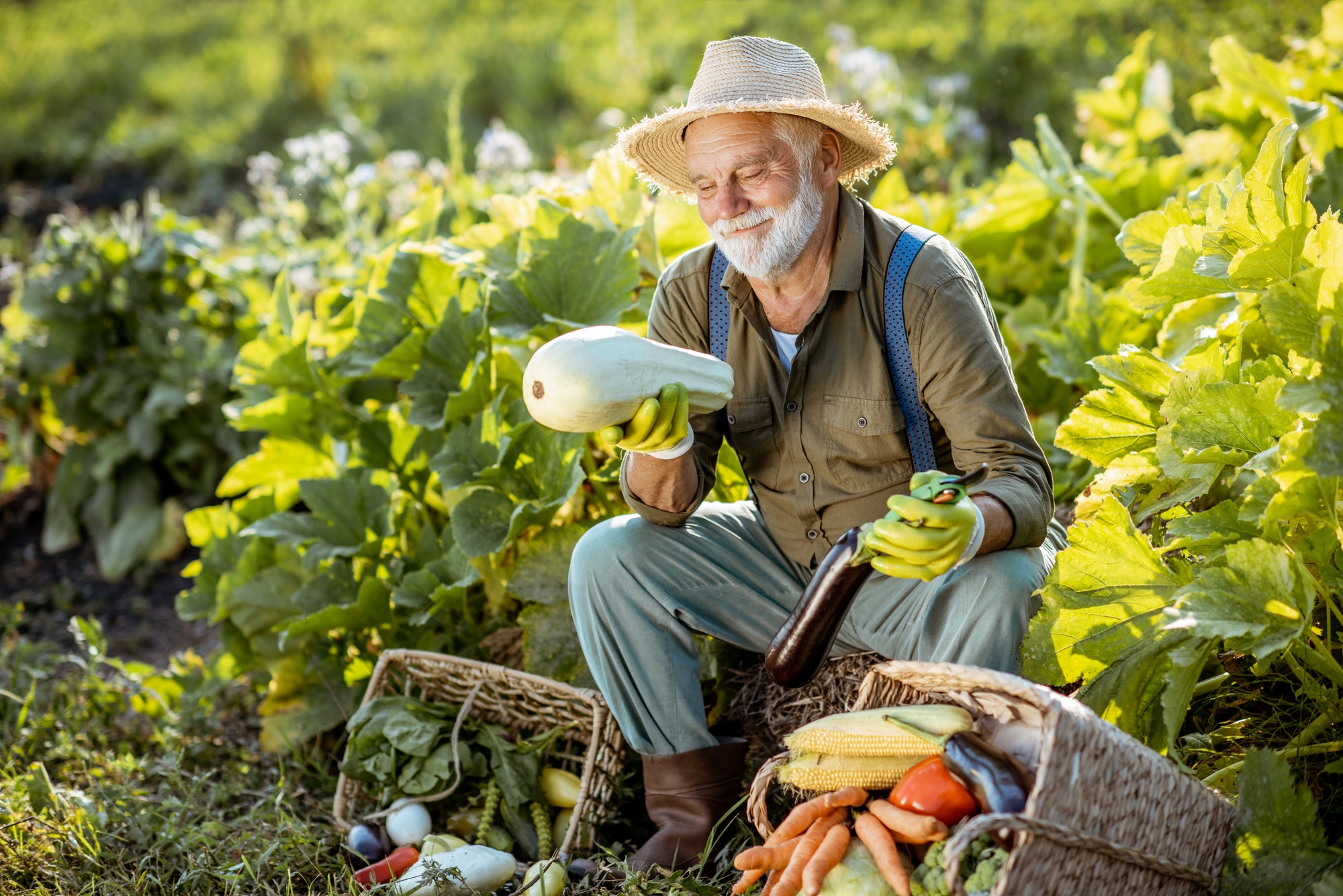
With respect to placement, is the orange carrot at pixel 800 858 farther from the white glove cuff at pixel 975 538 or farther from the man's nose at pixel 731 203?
the man's nose at pixel 731 203

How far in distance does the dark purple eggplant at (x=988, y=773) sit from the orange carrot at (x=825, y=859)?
0.24 metres

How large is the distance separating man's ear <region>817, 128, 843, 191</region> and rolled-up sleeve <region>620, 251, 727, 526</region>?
13.4 inches

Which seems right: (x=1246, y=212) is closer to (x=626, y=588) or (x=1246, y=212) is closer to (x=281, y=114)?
(x=626, y=588)

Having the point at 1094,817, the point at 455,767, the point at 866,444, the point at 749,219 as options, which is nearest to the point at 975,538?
the point at 866,444

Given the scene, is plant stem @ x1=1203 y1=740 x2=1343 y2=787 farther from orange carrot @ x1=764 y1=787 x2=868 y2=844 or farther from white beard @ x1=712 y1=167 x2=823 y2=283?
white beard @ x1=712 y1=167 x2=823 y2=283

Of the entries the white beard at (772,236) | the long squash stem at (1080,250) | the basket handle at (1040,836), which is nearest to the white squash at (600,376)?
the white beard at (772,236)

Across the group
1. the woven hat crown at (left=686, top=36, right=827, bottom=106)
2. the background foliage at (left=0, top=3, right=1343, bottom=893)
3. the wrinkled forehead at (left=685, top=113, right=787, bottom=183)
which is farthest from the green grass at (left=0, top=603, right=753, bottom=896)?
the woven hat crown at (left=686, top=36, right=827, bottom=106)

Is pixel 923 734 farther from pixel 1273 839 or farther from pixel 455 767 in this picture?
pixel 455 767

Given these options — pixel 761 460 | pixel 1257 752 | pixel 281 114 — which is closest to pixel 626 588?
pixel 761 460

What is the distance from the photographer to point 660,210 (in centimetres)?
353

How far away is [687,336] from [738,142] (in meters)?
0.50

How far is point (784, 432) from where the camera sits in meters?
2.55

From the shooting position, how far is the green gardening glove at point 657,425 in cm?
224

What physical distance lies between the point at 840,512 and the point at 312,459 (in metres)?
1.90
